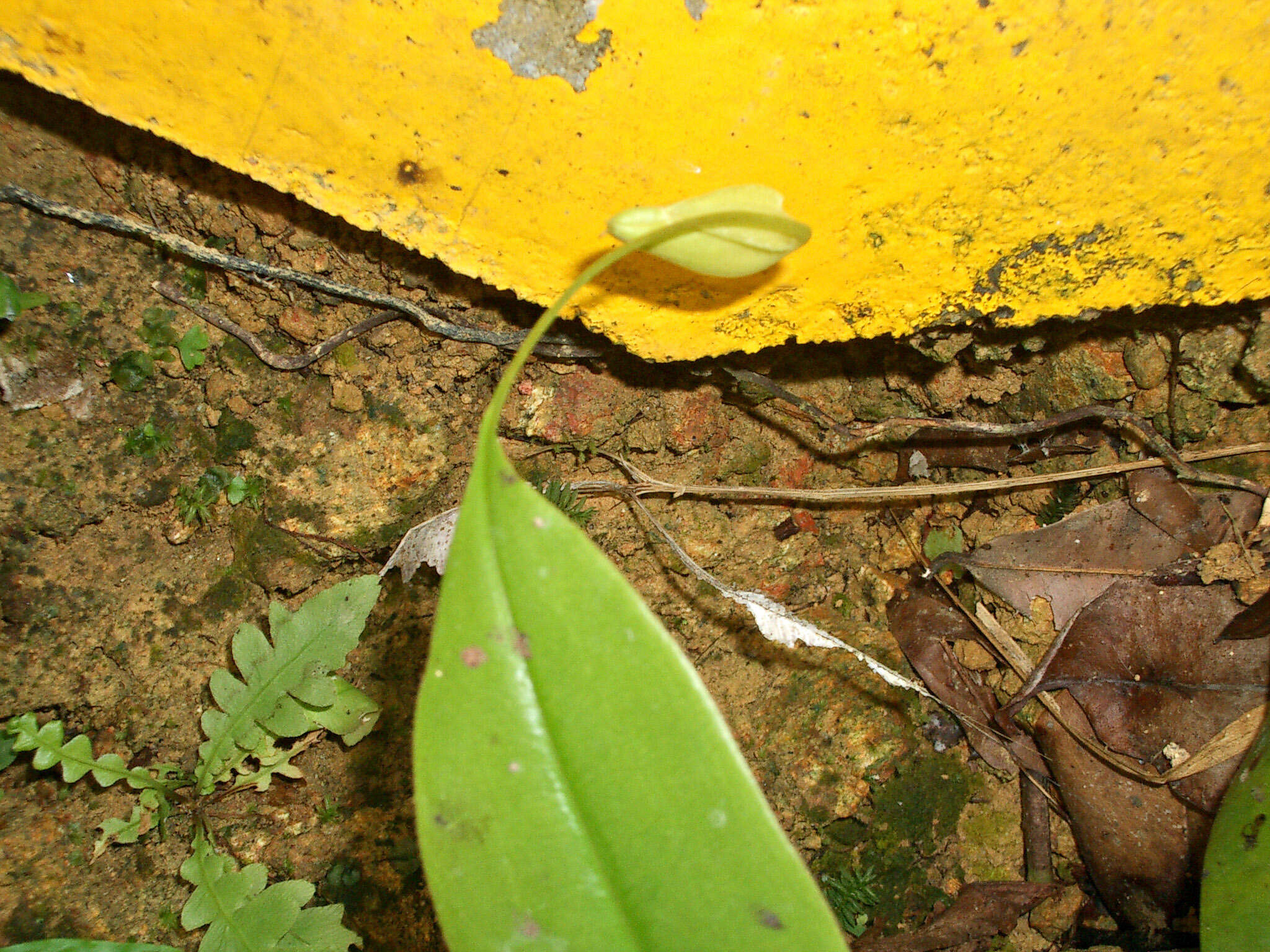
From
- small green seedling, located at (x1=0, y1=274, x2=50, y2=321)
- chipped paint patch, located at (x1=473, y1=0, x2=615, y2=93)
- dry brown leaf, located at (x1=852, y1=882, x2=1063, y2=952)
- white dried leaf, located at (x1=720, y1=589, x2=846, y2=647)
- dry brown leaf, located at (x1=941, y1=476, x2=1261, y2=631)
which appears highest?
chipped paint patch, located at (x1=473, y1=0, x2=615, y2=93)

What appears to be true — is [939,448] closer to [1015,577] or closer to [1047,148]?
[1015,577]

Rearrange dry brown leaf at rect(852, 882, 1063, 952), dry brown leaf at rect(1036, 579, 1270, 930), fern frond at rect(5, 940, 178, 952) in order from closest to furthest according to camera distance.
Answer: fern frond at rect(5, 940, 178, 952) < dry brown leaf at rect(1036, 579, 1270, 930) < dry brown leaf at rect(852, 882, 1063, 952)

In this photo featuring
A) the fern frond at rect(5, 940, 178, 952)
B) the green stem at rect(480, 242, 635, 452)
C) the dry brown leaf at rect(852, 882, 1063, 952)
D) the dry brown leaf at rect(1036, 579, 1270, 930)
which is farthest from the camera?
the dry brown leaf at rect(852, 882, 1063, 952)

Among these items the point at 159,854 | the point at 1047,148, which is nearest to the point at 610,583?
the point at 1047,148

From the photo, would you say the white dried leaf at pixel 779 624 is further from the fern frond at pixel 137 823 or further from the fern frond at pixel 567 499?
the fern frond at pixel 137 823

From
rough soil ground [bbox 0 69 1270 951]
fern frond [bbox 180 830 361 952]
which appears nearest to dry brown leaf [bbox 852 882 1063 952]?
rough soil ground [bbox 0 69 1270 951]

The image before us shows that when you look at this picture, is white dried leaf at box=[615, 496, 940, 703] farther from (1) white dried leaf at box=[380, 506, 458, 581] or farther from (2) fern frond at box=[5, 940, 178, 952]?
(2) fern frond at box=[5, 940, 178, 952]

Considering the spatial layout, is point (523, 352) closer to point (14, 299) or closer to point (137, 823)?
point (14, 299)

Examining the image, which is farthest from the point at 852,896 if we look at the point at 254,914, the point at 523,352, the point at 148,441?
the point at 148,441
